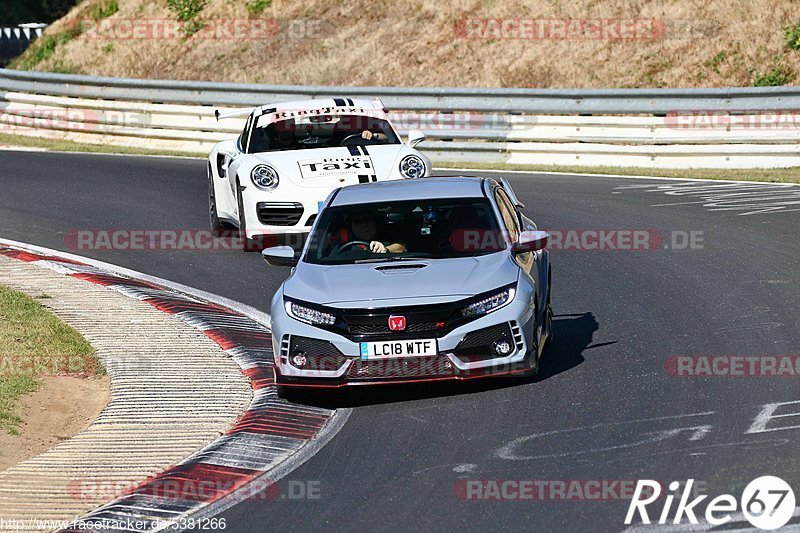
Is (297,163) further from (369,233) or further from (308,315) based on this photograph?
(308,315)

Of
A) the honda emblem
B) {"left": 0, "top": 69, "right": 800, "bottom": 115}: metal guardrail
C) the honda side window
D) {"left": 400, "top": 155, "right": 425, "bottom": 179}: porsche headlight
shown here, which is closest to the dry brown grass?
{"left": 0, "top": 69, "right": 800, "bottom": 115}: metal guardrail

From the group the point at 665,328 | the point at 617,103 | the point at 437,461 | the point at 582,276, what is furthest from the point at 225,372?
the point at 617,103

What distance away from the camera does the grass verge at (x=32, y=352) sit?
30.2 feet

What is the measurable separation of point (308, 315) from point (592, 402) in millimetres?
1893

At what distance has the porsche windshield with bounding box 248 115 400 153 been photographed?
14.7 meters

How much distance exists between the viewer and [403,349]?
8.38 metres

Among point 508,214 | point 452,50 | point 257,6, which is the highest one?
point 508,214

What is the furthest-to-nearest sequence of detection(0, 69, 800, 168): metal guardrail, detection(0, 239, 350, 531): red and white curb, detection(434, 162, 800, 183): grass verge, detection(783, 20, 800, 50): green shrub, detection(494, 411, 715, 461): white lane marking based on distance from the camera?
detection(783, 20, 800, 50): green shrub → detection(0, 69, 800, 168): metal guardrail → detection(434, 162, 800, 183): grass verge → detection(494, 411, 715, 461): white lane marking → detection(0, 239, 350, 531): red and white curb

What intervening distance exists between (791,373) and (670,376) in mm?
774

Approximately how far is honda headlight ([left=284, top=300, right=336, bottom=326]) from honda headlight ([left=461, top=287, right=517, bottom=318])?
86 cm

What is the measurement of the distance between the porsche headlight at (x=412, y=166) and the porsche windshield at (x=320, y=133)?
677 millimetres

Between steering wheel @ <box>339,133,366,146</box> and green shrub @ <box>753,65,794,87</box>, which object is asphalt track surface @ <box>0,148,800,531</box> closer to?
steering wheel @ <box>339,133,366,146</box>

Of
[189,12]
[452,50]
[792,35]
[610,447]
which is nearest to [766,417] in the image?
[610,447]

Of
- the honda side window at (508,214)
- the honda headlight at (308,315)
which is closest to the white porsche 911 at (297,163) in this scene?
the honda side window at (508,214)
